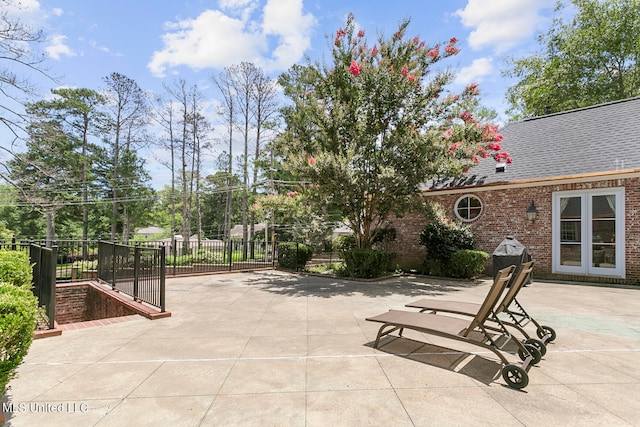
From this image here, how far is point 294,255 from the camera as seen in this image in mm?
13203

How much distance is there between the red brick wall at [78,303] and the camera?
8.05 metres

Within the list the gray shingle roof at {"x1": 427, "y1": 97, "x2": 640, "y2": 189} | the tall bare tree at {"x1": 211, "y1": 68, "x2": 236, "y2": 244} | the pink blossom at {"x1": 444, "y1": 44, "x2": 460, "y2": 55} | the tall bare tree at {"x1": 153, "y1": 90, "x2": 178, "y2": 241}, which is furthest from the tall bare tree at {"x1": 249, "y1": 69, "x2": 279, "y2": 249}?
the pink blossom at {"x1": 444, "y1": 44, "x2": 460, "y2": 55}

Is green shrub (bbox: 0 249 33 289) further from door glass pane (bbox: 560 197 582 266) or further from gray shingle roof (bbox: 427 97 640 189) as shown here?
door glass pane (bbox: 560 197 582 266)

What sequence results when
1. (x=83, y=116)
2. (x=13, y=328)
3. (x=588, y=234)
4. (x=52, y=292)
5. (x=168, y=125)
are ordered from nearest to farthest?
(x=13, y=328) < (x=52, y=292) < (x=588, y=234) < (x=83, y=116) < (x=168, y=125)

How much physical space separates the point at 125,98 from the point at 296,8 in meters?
22.6

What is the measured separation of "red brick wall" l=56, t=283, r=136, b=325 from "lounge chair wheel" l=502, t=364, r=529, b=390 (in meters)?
8.29

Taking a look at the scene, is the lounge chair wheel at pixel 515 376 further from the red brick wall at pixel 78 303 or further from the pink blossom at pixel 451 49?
the pink blossom at pixel 451 49

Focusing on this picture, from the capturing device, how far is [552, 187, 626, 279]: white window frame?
9312 millimetres

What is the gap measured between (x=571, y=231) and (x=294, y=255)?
30.8 ft

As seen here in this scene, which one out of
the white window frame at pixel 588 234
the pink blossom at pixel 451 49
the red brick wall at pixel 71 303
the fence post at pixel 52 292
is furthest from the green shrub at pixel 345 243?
the fence post at pixel 52 292

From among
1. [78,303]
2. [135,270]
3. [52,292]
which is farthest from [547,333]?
[78,303]

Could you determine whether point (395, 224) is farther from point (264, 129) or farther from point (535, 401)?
point (264, 129)

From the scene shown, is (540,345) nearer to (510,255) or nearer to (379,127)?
(510,255)

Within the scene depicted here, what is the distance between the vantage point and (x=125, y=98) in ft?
89.9
